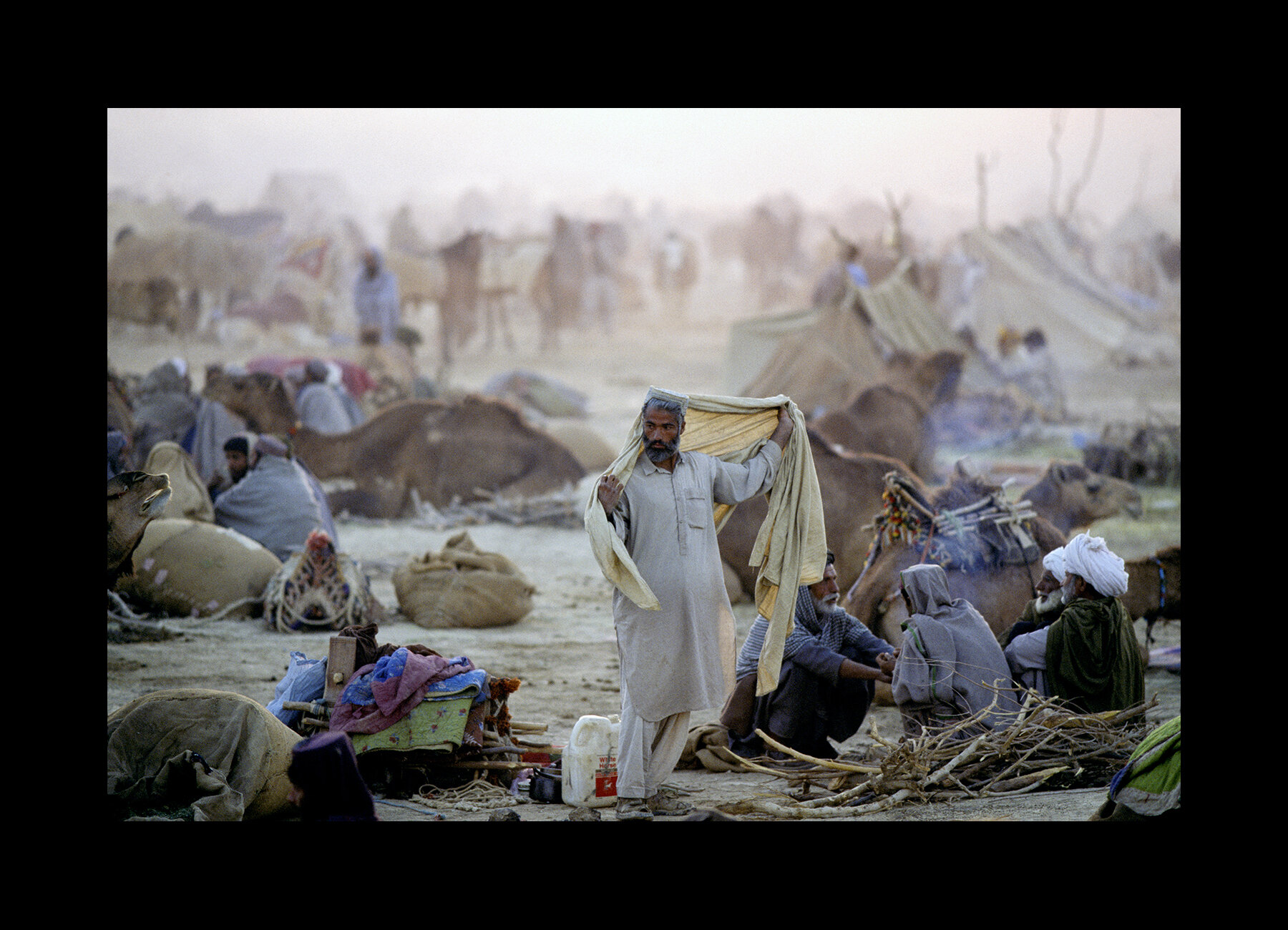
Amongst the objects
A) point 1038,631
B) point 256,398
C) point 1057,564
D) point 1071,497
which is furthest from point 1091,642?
point 256,398

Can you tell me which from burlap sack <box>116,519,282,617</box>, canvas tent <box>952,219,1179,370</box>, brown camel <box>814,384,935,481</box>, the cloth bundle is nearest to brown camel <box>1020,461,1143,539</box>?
brown camel <box>814,384,935,481</box>

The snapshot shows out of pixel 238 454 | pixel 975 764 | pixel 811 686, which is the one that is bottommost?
pixel 975 764

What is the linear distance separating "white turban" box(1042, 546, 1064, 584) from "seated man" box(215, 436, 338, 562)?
485cm

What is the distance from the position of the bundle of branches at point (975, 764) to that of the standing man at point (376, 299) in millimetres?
12207

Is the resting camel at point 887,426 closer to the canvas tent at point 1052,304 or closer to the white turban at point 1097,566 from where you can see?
the white turban at point 1097,566

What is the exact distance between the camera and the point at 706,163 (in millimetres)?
20969

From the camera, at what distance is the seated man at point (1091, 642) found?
5043 millimetres

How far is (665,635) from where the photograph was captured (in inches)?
179

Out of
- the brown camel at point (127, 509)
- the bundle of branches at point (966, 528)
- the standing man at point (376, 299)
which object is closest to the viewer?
the brown camel at point (127, 509)

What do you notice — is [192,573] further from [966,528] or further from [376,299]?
[376,299]

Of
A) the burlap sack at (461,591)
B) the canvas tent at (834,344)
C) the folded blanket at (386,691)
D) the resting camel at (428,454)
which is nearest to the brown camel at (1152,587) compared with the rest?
the burlap sack at (461,591)

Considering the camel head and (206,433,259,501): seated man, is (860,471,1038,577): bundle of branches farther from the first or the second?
the camel head

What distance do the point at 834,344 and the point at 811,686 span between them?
31.1ft
